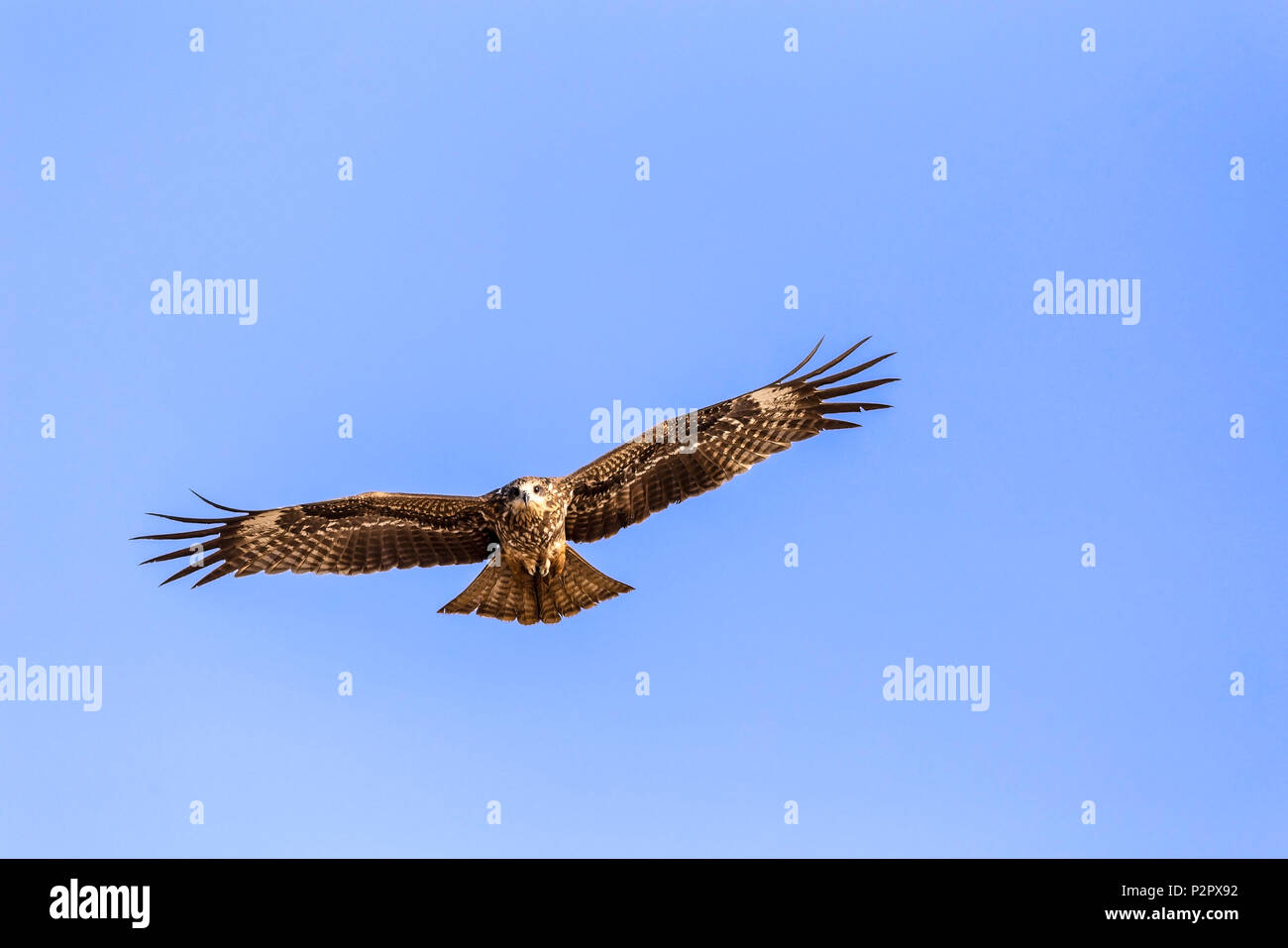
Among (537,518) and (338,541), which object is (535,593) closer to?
(537,518)

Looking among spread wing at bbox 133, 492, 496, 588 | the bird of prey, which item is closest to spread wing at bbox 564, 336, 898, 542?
the bird of prey

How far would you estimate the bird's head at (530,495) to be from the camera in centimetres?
1166

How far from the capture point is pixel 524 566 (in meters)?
12.0

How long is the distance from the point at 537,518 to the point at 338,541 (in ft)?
8.11

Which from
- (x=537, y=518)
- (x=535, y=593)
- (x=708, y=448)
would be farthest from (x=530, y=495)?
(x=708, y=448)

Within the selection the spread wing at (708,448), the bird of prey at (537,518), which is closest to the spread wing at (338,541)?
the bird of prey at (537,518)

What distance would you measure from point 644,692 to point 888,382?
4310 millimetres

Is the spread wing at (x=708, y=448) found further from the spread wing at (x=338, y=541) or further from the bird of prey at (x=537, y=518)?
the spread wing at (x=338, y=541)

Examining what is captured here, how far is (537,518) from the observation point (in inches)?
460

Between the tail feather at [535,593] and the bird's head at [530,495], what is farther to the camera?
the tail feather at [535,593]

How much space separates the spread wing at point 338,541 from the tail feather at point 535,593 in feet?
1.93
